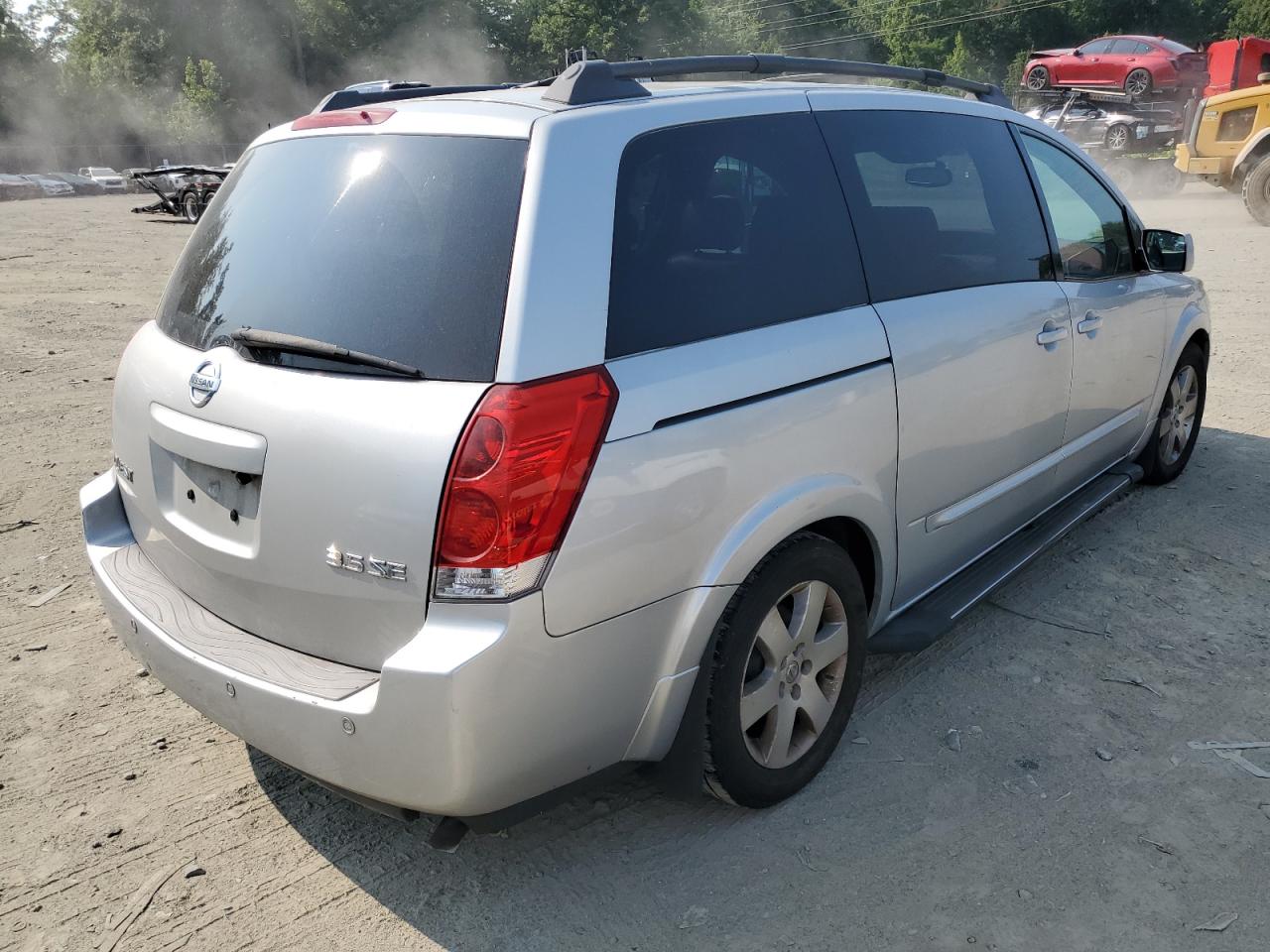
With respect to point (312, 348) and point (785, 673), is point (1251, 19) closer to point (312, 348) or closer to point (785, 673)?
point (785, 673)

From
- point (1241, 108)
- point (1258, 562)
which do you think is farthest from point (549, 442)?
point (1241, 108)

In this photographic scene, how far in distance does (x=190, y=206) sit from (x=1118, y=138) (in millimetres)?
21303

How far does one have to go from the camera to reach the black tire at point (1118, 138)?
23655mm

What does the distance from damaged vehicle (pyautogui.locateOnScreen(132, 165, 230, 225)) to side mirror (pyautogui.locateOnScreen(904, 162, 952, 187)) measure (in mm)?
22535

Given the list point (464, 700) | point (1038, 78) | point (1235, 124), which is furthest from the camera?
point (1038, 78)

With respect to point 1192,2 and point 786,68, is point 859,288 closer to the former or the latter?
point 786,68

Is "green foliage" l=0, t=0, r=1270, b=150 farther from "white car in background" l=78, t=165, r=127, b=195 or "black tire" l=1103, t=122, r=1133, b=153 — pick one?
"black tire" l=1103, t=122, r=1133, b=153

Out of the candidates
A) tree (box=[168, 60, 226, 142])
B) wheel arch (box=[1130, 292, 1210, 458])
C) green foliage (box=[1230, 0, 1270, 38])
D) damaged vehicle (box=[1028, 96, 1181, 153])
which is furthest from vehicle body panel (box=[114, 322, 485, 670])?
tree (box=[168, 60, 226, 142])

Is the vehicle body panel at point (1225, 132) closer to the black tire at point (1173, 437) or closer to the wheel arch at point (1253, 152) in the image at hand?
the wheel arch at point (1253, 152)

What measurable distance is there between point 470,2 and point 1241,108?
55521 mm

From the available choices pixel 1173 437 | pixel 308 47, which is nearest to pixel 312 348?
pixel 1173 437

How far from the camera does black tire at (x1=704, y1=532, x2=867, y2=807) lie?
8.50ft

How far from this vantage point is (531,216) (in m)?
2.24

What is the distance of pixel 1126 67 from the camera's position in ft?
81.0
